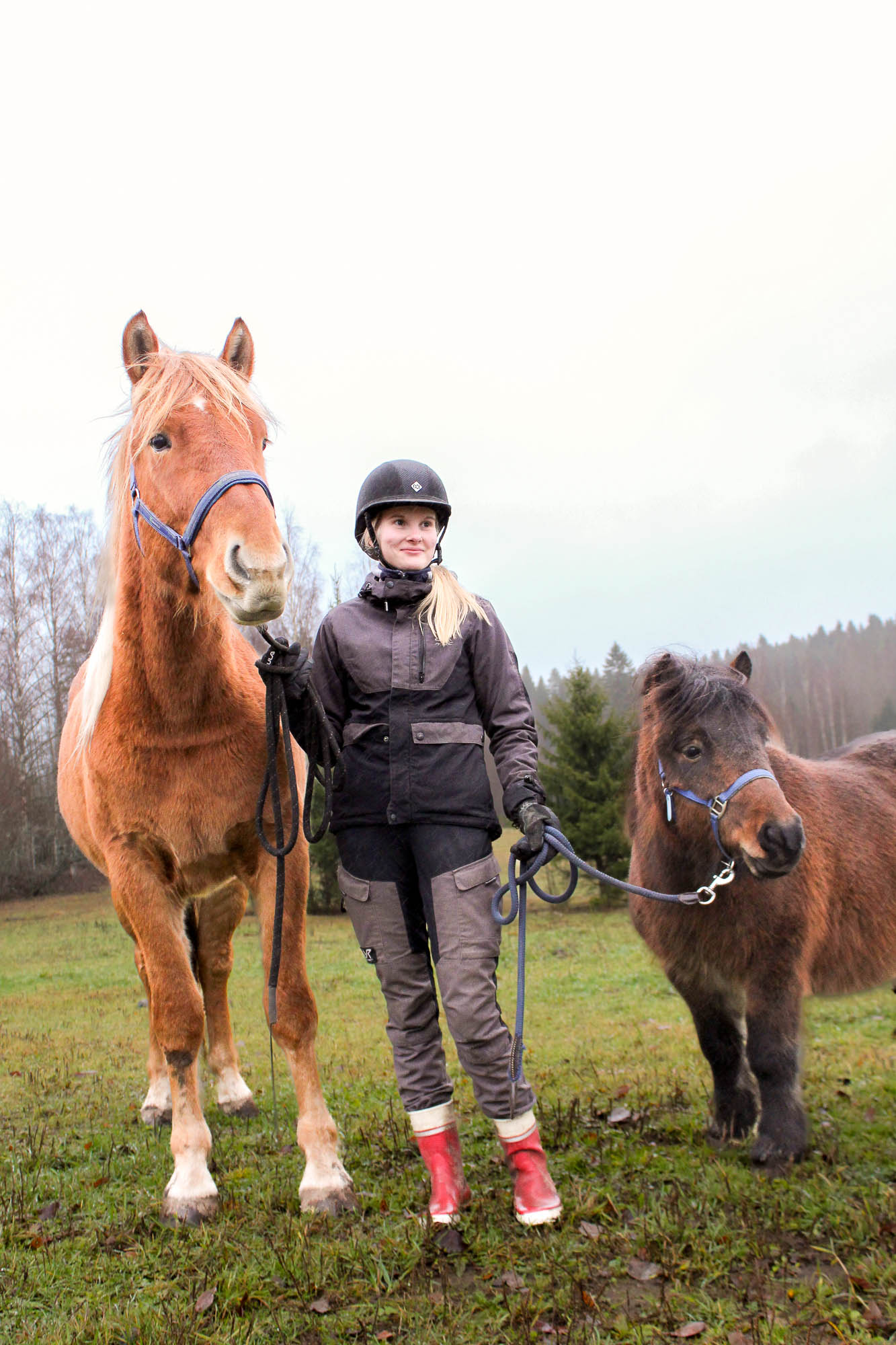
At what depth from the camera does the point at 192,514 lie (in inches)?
125

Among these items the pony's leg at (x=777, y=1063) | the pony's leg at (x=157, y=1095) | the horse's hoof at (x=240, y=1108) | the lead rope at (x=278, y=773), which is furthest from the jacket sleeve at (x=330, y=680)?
the horse's hoof at (x=240, y=1108)

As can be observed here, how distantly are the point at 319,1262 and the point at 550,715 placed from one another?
18112 mm

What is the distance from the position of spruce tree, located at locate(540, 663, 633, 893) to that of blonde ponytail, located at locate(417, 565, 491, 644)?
16568 mm

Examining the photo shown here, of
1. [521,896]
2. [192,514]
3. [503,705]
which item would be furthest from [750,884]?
[192,514]

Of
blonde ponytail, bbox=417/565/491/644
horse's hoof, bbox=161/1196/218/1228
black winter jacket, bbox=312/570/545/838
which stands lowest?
horse's hoof, bbox=161/1196/218/1228

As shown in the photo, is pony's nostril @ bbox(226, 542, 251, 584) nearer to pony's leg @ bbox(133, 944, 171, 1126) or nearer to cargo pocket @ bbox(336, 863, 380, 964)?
cargo pocket @ bbox(336, 863, 380, 964)

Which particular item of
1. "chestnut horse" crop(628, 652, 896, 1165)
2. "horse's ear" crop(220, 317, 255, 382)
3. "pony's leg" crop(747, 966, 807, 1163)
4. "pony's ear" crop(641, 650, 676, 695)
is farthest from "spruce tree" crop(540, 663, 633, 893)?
"horse's ear" crop(220, 317, 255, 382)

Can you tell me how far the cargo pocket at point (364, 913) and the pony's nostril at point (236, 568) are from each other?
1.29m

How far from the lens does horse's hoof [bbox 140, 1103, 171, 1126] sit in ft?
16.9

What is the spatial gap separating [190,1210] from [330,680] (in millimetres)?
2193

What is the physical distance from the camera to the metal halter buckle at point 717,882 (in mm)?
3730

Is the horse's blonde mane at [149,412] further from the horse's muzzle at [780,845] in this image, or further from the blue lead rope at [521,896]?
the horse's muzzle at [780,845]

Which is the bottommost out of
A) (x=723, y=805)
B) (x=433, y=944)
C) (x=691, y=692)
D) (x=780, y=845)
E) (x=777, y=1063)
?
(x=777, y=1063)

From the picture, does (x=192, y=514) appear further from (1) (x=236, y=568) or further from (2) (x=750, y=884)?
(2) (x=750, y=884)
